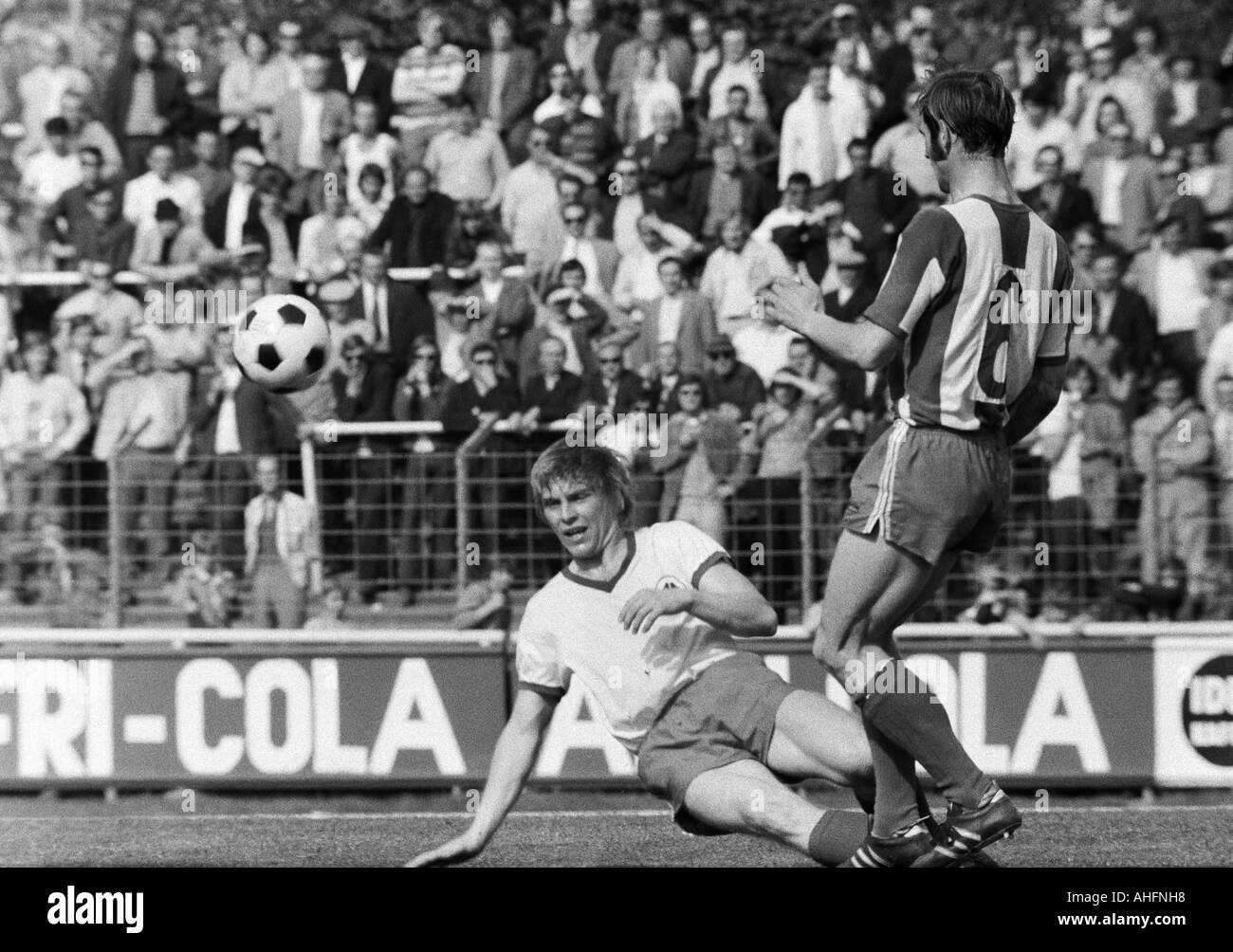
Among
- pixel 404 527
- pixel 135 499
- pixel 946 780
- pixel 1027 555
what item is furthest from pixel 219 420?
pixel 946 780

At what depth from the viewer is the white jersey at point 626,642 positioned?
582cm

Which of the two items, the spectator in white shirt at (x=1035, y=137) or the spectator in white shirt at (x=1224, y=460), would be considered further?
the spectator in white shirt at (x=1035, y=137)

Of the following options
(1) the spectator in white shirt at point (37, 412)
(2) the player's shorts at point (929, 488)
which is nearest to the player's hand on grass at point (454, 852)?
(2) the player's shorts at point (929, 488)

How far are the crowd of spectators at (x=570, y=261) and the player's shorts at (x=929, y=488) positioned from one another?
14.9 feet

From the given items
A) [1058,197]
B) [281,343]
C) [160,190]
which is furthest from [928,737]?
[160,190]

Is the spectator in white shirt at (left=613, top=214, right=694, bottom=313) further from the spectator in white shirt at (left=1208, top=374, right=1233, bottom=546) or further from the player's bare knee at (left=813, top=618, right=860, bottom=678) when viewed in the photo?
the player's bare knee at (left=813, top=618, right=860, bottom=678)

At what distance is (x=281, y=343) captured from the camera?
8195 millimetres

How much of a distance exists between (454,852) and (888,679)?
1.32 metres

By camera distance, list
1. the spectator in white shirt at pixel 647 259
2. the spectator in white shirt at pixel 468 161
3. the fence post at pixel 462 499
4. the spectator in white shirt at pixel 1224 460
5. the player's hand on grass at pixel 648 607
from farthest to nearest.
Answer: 1. the spectator in white shirt at pixel 468 161
2. the spectator in white shirt at pixel 647 259
3. the fence post at pixel 462 499
4. the spectator in white shirt at pixel 1224 460
5. the player's hand on grass at pixel 648 607

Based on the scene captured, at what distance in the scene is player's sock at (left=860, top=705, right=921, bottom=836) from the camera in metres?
5.41

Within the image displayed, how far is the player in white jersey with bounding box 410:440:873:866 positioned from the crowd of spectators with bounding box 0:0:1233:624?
425 cm

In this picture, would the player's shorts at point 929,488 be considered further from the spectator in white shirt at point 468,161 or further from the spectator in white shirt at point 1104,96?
the spectator in white shirt at point 1104,96

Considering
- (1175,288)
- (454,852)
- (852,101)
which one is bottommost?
(454,852)

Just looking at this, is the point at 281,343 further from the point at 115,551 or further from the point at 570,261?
the point at 570,261
